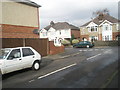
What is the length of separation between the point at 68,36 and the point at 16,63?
43778 millimetres

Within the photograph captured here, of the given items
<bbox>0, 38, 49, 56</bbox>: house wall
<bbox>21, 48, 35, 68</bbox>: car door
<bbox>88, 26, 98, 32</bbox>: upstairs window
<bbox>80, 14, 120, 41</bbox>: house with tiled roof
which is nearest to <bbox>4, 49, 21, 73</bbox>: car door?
<bbox>21, 48, 35, 68</bbox>: car door

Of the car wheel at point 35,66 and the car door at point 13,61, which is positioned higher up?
the car door at point 13,61

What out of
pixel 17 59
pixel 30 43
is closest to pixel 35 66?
pixel 17 59

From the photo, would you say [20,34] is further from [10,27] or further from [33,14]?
[33,14]

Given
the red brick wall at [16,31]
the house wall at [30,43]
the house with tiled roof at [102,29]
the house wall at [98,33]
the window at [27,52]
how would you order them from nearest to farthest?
the window at [27,52], the house wall at [30,43], the red brick wall at [16,31], the house wall at [98,33], the house with tiled roof at [102,29]

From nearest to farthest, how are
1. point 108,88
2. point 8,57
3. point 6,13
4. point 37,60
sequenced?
point 108,88 → point 8,57 → point 37,60 → point 6,13

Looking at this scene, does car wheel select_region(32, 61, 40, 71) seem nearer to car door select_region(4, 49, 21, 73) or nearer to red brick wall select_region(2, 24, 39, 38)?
car door select_region(4, 49, 21, 73)

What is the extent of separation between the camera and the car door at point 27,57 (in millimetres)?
8883

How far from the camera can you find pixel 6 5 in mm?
18062

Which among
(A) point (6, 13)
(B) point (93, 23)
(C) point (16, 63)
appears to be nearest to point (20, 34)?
(A) point (6, 13)

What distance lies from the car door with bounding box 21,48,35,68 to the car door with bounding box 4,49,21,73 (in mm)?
316

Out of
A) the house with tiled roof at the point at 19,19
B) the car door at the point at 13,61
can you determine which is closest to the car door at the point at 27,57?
the car door at the point at 13,61

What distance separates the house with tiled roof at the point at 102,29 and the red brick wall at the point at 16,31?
28.3 m

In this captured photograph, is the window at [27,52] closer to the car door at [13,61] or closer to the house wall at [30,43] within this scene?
the car door at [13,61]
